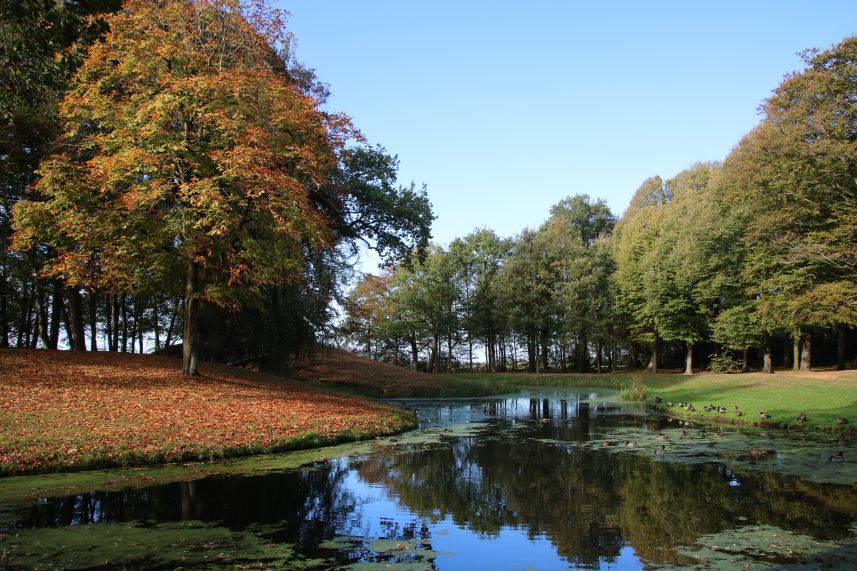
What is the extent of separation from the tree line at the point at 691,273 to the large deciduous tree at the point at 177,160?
39.1 feet

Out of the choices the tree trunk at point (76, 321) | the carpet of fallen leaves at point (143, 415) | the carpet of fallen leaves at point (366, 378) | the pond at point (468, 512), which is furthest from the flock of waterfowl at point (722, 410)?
the tree trunk at point (76, 321)

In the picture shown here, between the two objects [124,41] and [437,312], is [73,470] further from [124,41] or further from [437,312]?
[437,312]

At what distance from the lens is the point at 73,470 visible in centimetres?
1157

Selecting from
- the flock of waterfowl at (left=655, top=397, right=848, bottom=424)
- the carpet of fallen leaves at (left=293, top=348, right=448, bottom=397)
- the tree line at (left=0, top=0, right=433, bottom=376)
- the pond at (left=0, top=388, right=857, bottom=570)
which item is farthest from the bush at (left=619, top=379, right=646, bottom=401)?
the tree line at (left=0, top=0, right=433, bottom=376)

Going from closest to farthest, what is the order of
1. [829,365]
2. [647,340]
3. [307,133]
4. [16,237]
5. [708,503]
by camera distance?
1. [708,503]
2. [16,237]
3. [307,133]
4. [829,365]
5. [647,340]

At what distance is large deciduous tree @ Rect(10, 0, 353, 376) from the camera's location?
16.7m

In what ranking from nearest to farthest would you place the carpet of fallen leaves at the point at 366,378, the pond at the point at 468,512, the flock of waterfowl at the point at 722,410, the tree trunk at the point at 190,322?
1. the pond at the point at 468,512
2. the flock of waterfowl at the point at 722,410
3. the tree trunk at the point at 190,322
4. the carpet of fallen leaves at the point at 366,378

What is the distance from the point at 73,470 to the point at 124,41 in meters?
12.8

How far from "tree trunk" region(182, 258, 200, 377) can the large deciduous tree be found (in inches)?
11.3

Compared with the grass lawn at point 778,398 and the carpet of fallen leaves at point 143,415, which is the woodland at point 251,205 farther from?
the grass lawn at point 778,398

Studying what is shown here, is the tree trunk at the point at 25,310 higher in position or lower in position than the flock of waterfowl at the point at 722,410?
higher

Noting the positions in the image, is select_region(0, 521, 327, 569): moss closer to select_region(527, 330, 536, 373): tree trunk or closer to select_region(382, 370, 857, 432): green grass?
select_region(382, 370, 857, 432): green grass

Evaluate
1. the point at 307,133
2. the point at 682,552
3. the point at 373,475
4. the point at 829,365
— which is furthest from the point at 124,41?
the point at 829,365

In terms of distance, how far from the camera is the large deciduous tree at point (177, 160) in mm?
16688
